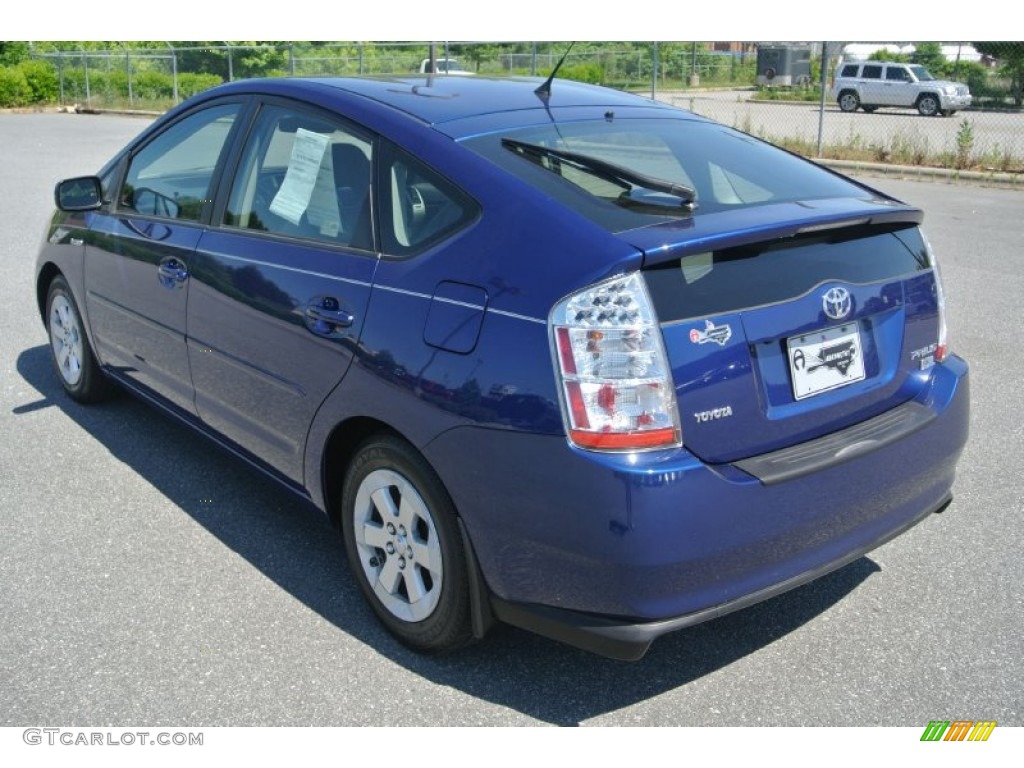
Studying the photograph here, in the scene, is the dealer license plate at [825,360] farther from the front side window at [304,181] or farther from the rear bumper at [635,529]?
the front side window at [304,181]

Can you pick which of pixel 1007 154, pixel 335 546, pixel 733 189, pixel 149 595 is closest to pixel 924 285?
pixel 733 189

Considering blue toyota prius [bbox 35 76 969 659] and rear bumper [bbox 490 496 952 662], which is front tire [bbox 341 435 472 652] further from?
rear bumper [bbox 490 496 952 662]

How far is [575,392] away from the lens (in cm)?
261

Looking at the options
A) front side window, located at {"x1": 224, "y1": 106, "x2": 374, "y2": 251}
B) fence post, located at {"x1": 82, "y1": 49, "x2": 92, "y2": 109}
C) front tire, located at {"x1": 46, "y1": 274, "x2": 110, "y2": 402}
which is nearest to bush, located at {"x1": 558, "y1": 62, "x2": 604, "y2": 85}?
fence post, located at {"x1": 82, "y1": 49, "x2": 92, "y2": 109}

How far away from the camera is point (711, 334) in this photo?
2664mm

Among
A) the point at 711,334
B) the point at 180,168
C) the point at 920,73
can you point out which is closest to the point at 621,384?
the point at 711,334

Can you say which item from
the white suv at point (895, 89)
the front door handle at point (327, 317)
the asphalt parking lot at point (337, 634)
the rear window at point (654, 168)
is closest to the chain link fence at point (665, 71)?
the white suv at point (895, 89)

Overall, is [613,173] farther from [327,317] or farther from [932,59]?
[932,59]

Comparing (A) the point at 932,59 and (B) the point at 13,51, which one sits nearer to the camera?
(A) the point at 932,59

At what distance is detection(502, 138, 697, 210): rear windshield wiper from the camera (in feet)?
9.75

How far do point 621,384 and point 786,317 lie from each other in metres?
0.54

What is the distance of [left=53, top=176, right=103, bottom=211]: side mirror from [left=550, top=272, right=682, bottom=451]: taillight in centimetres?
319

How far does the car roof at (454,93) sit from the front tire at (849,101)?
3389 cm

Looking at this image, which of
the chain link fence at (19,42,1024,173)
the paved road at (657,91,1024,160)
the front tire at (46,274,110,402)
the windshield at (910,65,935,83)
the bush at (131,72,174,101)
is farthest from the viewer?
the bush at (131,72,174,101)
